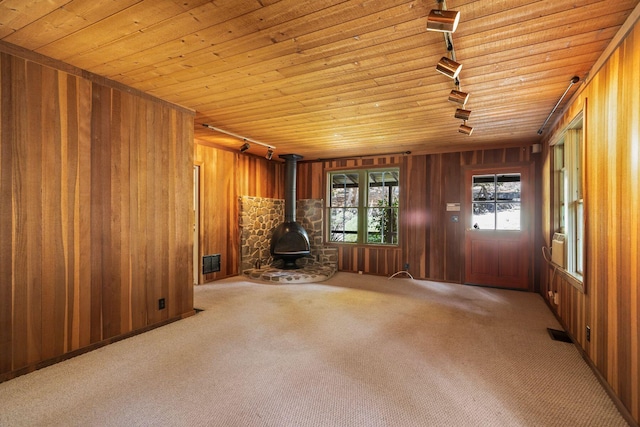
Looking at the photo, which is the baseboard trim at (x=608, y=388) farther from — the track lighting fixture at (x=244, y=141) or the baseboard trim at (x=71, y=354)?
the track lighting fixture at (x=244, y=141)

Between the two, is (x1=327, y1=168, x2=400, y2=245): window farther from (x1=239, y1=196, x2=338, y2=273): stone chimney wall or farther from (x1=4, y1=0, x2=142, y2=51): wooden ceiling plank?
(x1=4, y1=0, x2=142, y2=51): wooden ceiling plank

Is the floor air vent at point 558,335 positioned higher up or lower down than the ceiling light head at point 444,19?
lower down

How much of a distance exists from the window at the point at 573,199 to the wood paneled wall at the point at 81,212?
4184mm

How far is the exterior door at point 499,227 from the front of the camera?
4879mm

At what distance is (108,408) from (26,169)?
1830 millimetres

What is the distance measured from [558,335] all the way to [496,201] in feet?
8.71

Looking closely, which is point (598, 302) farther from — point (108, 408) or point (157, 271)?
point (157, 271)

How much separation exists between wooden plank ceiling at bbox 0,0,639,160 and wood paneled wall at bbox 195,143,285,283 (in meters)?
1.62

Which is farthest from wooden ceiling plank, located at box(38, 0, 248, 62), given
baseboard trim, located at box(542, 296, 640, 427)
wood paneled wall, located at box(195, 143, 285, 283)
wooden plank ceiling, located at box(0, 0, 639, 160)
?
baseboard trim, located at box(542, 296, 640, 427)

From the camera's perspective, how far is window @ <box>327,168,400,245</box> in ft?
20.0

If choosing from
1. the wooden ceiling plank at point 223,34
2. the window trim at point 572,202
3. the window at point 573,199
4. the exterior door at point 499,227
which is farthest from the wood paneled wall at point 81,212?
the exterior door at point 499,227

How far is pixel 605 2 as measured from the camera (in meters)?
1.66

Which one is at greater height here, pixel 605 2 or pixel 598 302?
pixel 605 2

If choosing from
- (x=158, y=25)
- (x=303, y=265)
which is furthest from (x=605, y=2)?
(x=303, y=265)
